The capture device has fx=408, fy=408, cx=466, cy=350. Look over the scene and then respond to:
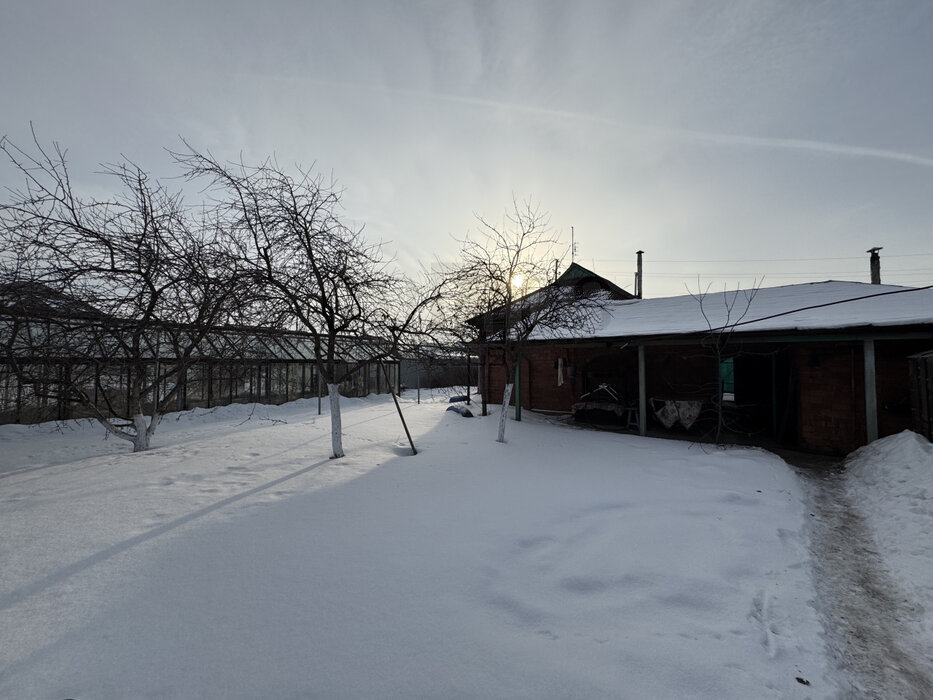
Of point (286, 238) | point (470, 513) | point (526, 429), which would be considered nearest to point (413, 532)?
point (470, 513)

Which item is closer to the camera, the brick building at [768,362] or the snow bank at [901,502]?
the snow bank at [901,502]

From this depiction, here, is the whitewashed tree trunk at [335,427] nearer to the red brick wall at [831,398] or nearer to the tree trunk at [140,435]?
the tree trunk at [140,435]

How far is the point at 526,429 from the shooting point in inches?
411

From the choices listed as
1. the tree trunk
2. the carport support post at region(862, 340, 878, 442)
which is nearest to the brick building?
the carport support post at region(862, 340, 878, 442)

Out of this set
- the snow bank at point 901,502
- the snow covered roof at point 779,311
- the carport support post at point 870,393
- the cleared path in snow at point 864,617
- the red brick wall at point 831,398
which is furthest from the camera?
the red brick wall at point 831,398

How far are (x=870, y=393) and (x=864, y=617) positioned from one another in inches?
258

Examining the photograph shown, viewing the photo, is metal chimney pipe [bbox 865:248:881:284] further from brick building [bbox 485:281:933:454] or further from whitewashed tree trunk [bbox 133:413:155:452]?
whitewashed tree trunk [bbox 133:413:155:452]

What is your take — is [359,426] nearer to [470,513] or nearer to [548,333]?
[548,333]

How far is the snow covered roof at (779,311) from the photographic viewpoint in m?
7.85

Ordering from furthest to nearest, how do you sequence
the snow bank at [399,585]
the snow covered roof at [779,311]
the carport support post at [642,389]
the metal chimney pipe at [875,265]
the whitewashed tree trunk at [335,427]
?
the metal chimney pipe at [875,265], the carport support post at [642,389], the snow covered roof at [779,311], the whitewashed tree trunk at [335,427], the snow bank at [399,585]

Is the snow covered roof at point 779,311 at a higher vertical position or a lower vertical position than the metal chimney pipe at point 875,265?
lower

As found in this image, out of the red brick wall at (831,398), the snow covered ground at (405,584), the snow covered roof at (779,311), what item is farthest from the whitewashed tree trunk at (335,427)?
the red brick wall at (831,398)

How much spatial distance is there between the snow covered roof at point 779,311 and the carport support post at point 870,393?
1.81 feet

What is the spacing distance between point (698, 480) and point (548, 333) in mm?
5881
